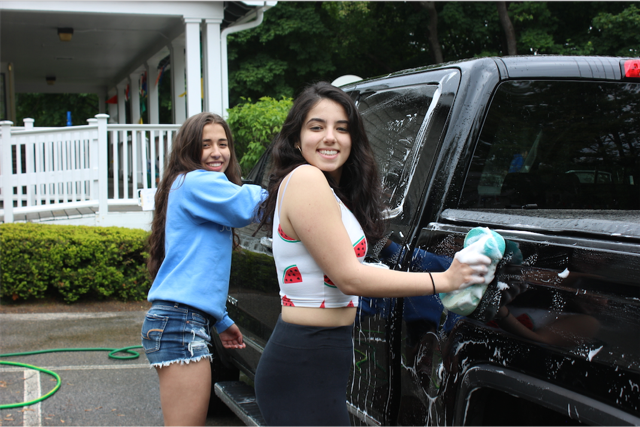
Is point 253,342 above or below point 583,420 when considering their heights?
below

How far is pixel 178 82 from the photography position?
1250cm

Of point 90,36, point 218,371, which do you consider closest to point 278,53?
point 90,36

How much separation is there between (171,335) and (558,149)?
5.73 ft

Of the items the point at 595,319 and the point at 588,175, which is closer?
the point at 595,319

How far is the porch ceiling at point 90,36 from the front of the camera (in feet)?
31.1

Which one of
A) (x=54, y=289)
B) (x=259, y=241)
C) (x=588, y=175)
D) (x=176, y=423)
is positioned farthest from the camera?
(x=54, y=289)

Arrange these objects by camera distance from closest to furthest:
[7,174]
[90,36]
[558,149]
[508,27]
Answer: [558,149] < [7,174] < [90,36] < [508,27]

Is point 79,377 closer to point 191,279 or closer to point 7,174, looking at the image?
point 191,279

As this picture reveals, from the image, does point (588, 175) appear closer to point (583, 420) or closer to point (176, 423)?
point (583, 420)

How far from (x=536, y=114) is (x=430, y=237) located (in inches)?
31.7

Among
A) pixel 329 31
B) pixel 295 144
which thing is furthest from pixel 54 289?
pixel 329 31

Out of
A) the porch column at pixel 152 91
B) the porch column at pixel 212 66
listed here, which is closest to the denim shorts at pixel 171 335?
the porch column at pixel 212 66

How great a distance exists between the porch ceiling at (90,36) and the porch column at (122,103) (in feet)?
1.02

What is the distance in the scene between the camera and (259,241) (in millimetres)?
3221
